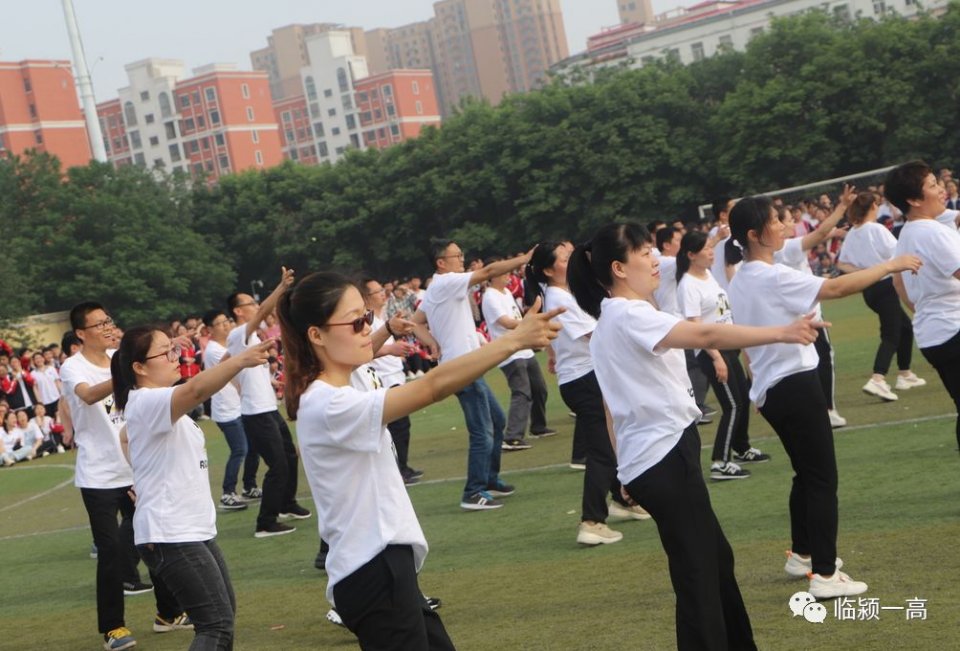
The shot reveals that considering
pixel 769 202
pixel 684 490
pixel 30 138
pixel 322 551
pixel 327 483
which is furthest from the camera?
pixel 30 138

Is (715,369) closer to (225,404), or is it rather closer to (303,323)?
(225,404)

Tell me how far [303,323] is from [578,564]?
13.7 ft

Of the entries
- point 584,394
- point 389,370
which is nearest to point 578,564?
point 584,394

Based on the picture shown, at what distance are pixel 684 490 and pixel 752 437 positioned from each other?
6.86 m

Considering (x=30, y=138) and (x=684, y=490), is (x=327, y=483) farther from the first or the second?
(x=30, y=138)

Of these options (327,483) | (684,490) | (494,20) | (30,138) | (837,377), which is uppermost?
(494,20)

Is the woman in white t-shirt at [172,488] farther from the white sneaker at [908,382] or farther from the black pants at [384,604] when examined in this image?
the white sneaker at [908,382]

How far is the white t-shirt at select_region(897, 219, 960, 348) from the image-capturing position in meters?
7.27

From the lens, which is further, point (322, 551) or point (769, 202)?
point (322, 551)

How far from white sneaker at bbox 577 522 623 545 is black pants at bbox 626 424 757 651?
11.0ft

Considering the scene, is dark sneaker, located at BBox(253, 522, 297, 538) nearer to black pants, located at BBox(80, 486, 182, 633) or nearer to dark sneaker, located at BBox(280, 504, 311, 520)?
dark sneaker, located at BBox(280, 504, 311, 520)

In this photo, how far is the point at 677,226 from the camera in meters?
13.3

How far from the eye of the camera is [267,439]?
11.3m

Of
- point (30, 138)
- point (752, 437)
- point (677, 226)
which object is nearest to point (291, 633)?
point (752, 437)
